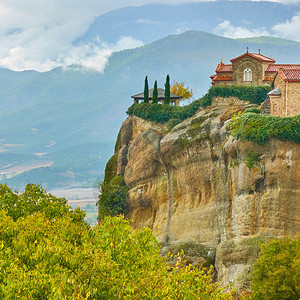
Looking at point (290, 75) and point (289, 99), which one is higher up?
point (290, 75)

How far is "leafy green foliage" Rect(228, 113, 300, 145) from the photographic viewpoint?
44281 mm

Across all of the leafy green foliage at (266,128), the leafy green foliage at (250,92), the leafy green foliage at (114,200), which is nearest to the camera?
the leafy green foliage at (266,128)

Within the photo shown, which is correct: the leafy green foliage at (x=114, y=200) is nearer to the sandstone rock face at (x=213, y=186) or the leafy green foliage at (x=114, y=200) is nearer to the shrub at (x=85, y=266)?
the sandstone rock face at (x=213, y=186)

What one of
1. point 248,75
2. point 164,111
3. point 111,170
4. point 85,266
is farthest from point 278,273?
point 111,170

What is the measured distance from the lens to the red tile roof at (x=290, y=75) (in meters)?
47.9

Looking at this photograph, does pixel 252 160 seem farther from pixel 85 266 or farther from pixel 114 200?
pixel 85 266

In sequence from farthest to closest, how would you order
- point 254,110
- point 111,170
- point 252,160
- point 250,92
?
point 111,170, point 250,92, point 254,110, point 252,160

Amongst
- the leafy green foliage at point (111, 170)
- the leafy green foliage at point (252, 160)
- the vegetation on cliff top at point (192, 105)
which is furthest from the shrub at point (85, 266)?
the leafy green foliage at point (111, 170)

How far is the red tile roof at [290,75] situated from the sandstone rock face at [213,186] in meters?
5.93

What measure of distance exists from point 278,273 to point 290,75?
58.7 feet

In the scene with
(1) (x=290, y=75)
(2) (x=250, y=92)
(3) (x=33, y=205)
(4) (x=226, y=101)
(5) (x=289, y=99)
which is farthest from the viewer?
(4) (x=226, y=101)

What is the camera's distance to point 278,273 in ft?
119

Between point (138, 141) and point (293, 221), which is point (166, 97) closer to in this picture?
point (138, 141)

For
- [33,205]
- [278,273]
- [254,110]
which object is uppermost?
[254,110]
